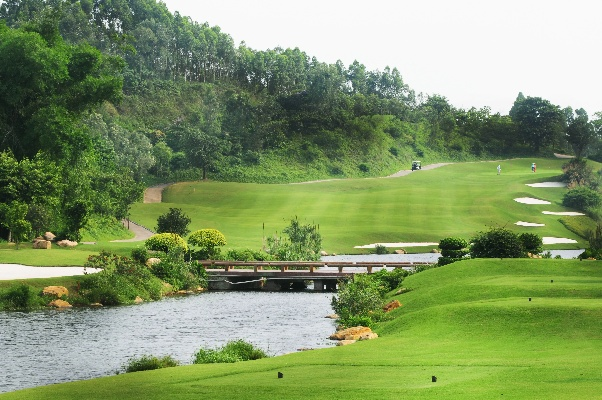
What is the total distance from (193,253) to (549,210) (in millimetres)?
75652

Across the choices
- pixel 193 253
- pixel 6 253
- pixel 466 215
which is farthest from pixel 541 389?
pixel 466 215

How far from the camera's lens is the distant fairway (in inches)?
4648

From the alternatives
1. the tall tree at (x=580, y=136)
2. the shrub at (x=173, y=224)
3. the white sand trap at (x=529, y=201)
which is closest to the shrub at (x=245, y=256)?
the shrub at (x=173, y=224)

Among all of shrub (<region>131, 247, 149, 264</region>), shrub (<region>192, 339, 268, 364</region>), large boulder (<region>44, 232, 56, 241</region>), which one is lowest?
shrub (<region>192, 339, 268, 364</region>)

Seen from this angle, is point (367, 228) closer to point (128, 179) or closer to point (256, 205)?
point (256, 205)

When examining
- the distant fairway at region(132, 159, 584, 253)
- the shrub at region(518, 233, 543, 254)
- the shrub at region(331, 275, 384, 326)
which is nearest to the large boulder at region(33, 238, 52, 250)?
the shrub at region(331, 275, 384, 326)

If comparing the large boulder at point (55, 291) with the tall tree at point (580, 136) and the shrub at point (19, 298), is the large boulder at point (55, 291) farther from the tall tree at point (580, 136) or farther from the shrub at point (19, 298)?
the tall tree at point (580, 136)

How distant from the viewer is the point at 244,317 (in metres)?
50.4

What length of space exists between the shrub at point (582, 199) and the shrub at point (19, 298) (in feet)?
340

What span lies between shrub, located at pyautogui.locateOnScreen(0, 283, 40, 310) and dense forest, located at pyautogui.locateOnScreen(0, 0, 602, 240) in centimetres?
1591

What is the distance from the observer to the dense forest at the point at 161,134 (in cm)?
7956

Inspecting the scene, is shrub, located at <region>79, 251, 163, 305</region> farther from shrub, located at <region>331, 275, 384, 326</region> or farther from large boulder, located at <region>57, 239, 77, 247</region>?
shrub, located at <region>331, 275, 384, 326</region>

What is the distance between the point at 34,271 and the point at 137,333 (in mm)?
20663

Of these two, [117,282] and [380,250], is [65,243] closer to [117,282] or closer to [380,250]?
[117,282]
